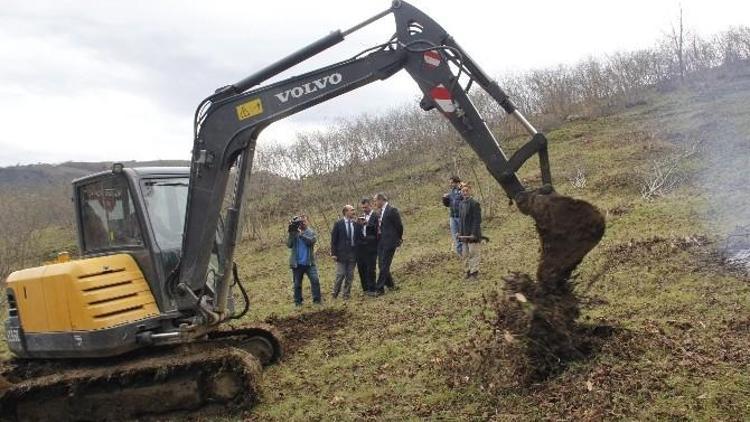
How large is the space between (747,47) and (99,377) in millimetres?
41107

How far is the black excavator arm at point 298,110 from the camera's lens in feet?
20.2

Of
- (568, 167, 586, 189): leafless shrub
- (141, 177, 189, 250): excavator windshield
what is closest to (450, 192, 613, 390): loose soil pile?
(141, 177, 189, 250): excavator windshield

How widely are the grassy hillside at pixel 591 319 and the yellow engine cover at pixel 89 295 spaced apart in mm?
1740

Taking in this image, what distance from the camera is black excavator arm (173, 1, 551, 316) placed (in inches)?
242

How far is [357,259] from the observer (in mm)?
13156

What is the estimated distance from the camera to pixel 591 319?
6922 mm

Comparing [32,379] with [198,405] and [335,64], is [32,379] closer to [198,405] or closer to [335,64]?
[198,405]

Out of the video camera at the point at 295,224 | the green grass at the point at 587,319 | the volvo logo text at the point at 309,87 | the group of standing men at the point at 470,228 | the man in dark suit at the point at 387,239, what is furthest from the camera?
the man in dark suit at the point at 387,239

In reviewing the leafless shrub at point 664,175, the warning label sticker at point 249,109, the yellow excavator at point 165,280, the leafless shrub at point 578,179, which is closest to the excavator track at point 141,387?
the yellow excavator at point 165,280

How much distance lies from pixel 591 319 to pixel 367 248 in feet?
21.9

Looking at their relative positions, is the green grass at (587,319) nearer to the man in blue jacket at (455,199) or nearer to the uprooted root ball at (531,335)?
the uprooted root ball at (531,335)

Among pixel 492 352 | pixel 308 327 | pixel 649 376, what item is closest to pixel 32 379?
pixel 308 327

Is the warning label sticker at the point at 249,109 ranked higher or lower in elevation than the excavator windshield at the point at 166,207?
higher

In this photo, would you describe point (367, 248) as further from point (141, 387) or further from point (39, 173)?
point (39, 173)
